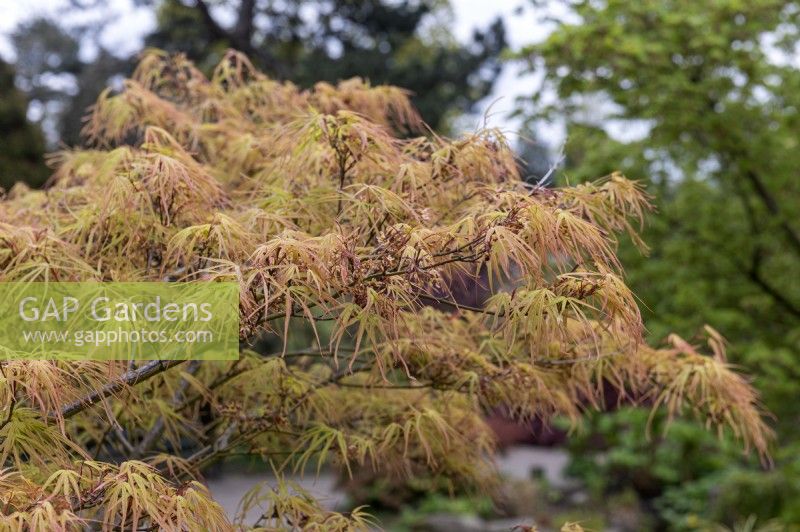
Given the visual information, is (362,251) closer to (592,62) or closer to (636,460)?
(592,62)

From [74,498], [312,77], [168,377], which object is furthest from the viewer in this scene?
[312,77]

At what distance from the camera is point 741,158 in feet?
17.9

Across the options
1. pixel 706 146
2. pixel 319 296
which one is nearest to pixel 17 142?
pixel 706 146

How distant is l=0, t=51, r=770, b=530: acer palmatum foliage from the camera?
1966mm

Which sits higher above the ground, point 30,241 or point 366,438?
point 30,241

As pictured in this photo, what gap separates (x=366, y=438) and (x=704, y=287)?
3.40 meters

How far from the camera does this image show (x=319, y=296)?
6.38ft

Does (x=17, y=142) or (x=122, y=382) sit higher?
(x=17, y=142)

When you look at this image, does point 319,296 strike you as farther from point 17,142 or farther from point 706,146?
point 17,142

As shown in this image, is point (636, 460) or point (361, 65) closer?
point (636, 460)

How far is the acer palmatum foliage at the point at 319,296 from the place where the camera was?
6.45 feet

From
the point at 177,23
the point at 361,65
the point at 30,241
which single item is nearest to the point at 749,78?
the point at 30,241

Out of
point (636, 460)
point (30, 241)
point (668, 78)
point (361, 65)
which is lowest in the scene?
point (636, 460)

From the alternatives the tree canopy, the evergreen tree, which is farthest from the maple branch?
the evergreen tree
